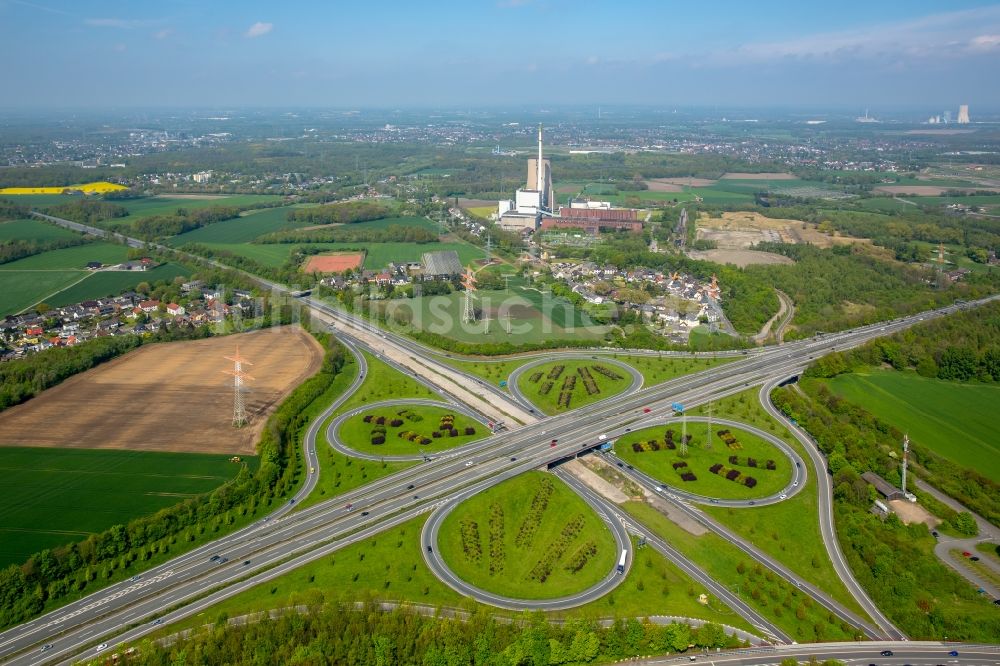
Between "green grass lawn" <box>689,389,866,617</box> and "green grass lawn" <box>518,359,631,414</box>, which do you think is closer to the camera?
"green grass lawn" <box>689,389,866,617</box>

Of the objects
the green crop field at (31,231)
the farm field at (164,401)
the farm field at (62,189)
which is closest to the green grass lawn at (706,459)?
the farm field at (164,401)

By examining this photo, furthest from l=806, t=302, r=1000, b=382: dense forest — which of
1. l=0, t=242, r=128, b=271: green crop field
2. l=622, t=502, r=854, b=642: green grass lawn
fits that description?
l=0, t=242, r=128, b=271: green crop field

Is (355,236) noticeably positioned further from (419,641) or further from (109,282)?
(419,641)

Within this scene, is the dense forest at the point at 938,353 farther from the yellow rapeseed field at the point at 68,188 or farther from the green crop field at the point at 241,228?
the yellow rapeseed field at the point at 68,188

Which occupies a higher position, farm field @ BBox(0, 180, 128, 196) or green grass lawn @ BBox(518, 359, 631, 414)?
farm field @ BBox(0, 180, 128, 196)

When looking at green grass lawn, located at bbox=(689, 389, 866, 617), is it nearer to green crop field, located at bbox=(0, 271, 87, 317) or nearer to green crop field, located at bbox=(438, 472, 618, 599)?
green crop field, located at bbox=(438, 472, 618, 599)
